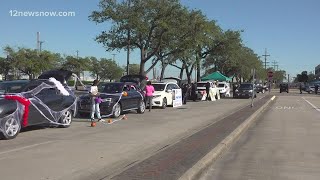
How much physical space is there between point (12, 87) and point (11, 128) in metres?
2.89

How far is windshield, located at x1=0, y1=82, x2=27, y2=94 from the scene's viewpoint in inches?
584

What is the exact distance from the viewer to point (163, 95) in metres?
27.5

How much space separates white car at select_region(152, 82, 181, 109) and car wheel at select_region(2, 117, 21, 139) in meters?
14.5

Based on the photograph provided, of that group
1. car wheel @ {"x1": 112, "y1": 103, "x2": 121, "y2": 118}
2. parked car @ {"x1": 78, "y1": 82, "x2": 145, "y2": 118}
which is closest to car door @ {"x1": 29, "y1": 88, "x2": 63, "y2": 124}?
parked car @ {"x1": 78, "y1": 82, "x2": 145, "y2": 118}

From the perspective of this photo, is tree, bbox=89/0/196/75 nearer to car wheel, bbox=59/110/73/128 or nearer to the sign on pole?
the sign on pole

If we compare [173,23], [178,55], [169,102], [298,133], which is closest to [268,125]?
[298,133]

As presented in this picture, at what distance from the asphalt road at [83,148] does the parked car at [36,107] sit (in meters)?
0.33

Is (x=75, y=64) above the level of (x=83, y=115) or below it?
above

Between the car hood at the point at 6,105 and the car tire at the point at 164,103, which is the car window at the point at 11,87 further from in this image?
the car tire at the point at 164,103

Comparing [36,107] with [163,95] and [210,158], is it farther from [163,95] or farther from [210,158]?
[163,95]

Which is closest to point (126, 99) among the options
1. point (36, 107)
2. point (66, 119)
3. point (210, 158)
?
point (66, 119)

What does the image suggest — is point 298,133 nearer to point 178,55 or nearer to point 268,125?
point 268,125

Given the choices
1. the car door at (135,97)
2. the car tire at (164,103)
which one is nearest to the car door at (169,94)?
the car tire at (164,103)

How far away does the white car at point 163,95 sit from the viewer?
27062mm
